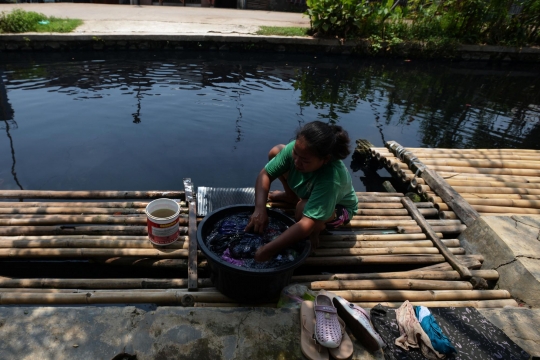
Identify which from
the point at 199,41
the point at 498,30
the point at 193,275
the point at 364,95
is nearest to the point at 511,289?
the point at 193,275

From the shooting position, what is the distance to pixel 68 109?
6.63 meters

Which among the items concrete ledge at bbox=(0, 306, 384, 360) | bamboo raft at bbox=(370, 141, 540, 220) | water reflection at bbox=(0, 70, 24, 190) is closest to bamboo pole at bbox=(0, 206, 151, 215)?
Result: water reflection at bbox=(0, 70, 24, 190)

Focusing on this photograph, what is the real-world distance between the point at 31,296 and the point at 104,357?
0.90m

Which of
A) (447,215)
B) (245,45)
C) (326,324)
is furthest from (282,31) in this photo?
(326,324)

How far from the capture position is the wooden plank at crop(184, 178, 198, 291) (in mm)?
2568

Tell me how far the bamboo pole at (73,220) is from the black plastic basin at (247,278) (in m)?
1.07

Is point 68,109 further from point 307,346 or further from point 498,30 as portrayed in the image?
point 498,30

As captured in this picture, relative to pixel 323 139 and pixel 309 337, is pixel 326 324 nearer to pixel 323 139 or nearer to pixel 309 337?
pixel 309 337

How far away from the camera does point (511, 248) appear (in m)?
2.97

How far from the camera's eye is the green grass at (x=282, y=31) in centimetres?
1200

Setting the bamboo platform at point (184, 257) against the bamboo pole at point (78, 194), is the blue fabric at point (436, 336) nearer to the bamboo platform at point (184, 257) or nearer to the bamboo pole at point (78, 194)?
the bamboo platform at point (184, 257)

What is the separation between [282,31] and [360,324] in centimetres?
1189

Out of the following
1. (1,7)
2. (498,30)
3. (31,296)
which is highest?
(498,30)

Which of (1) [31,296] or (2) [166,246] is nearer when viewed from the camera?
(1) [31,296]
